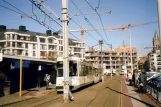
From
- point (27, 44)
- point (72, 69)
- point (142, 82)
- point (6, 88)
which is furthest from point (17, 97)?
point (27, 44)

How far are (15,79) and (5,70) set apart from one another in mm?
2141

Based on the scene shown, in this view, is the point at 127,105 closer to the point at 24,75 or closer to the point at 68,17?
the point at 68,17

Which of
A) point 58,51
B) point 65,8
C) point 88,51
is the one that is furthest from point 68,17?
point 88,51

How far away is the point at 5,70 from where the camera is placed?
2147 cm

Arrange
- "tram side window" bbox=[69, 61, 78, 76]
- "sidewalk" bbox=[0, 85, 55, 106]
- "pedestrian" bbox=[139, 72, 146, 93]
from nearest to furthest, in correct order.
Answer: "sidewalk" bbox=[0, 85, 55, 106]
"pedestrian" bbox=[139, 72, 146, 93]
"tram side window" bbox=[69, 61, 78, 76]

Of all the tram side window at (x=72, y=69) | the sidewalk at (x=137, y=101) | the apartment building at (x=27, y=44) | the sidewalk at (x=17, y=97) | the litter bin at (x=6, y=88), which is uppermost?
the apartment building at (x=27, y=44)

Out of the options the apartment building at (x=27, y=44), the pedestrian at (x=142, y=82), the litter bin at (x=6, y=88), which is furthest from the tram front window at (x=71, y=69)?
the apartment building at (x=27, y=44)

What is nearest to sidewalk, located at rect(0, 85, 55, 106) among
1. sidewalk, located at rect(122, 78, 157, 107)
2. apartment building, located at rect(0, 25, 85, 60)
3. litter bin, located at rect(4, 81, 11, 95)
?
litter bin, located at rect(4, 81, 11, 95)

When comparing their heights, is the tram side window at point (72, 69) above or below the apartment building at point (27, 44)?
below

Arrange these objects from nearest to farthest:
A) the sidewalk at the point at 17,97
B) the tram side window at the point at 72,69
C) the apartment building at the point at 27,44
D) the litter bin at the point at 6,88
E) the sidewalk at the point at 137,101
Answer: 1. the sidewalk at the point at 137,101
2. the sidewalk at the point at 17,97
3. the litter bin at the point at 6,88
4. the tram side window at the point at 72,69
5. the apartment building at the point at 27,44

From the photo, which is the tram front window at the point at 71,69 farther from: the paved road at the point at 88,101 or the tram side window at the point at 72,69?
the paved road at the point at 88,101

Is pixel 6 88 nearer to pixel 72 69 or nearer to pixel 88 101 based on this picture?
pixel 72 69

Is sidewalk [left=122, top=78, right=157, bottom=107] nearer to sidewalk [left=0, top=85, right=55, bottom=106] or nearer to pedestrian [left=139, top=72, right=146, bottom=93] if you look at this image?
pedestrian [left=139, top=72, right=146, bottom=93]

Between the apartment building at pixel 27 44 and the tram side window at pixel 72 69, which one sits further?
the apartment building at pixel 27 44
